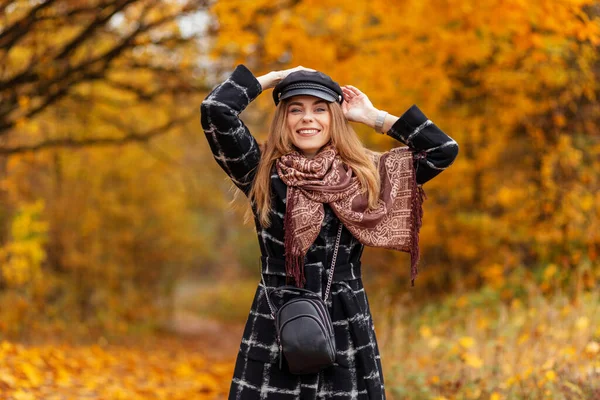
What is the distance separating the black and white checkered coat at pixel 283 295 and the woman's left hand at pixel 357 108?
0.24 metres

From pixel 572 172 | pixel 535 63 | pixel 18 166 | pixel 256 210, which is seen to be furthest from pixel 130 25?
pixel 256 210

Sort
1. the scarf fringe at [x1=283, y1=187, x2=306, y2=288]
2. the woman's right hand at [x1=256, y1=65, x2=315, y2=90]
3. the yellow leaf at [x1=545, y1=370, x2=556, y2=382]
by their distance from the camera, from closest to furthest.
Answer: the scarf fringe at [x1=283, y1=187, x2=306, y2=288], the woman's right hand at [x1=256, y1=65, x2=315, y2=90], the yellow leaf at [x1=545, y1=370, x2=556, y2=382]

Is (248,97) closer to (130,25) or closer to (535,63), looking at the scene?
(535,63)

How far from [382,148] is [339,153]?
16.5 ft

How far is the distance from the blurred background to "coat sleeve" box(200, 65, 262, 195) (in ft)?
0.57

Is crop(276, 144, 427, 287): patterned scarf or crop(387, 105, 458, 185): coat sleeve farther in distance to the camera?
crop(387, 105, 458, 185): coat sleeve

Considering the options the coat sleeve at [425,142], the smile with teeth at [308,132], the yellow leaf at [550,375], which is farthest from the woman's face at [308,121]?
the yellow leaf at [550,375]

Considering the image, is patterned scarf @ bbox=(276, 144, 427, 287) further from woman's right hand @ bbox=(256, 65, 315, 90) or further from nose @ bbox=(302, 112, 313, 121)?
woman's right hand @ bbox=(256, 65, 315, 90)

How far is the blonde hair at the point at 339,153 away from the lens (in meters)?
2.58

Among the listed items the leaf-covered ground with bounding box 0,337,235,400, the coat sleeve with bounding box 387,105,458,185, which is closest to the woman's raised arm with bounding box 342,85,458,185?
the coat sleeve with bounding box 387,105,458,185

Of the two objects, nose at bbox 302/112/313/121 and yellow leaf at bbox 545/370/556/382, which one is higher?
nose at bbox 302/112/313/121

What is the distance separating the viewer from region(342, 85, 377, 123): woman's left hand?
2.76 m

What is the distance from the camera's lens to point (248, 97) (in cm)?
265

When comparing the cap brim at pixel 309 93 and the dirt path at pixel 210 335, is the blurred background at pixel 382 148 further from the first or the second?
the cap brim at pixel 309 93
